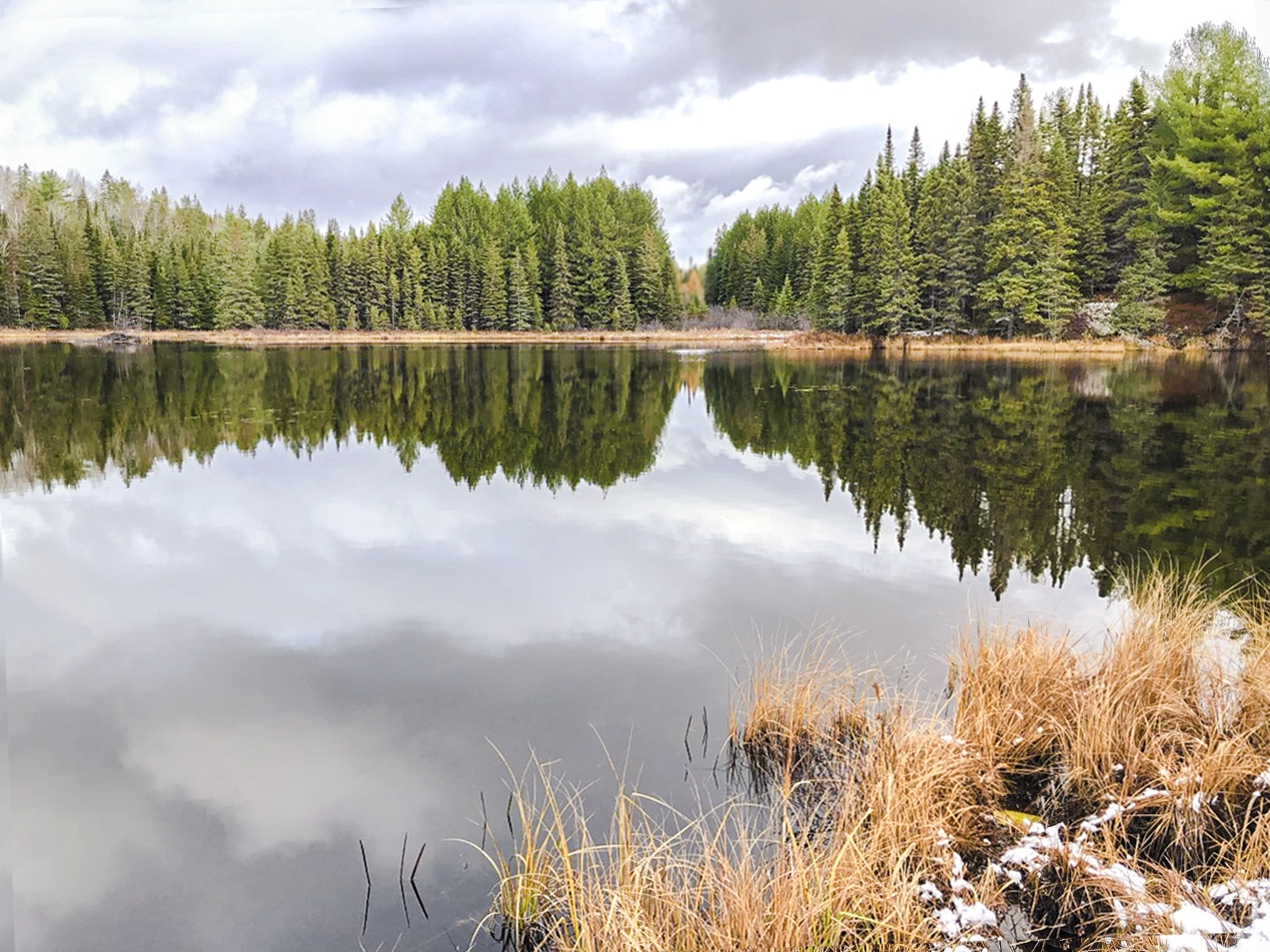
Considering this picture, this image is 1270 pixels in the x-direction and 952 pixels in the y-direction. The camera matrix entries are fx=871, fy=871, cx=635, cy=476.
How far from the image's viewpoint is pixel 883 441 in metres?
13.1

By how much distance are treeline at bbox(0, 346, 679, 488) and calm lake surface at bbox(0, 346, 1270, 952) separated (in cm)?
14

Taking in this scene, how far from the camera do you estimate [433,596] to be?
634cm

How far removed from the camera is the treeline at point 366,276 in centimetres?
5256

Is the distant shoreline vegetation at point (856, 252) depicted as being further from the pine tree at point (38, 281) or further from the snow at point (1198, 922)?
the snow at point (1198, 922)

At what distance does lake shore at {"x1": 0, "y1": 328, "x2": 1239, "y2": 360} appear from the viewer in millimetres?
31875

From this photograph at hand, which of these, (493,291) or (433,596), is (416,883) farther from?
(493,291)

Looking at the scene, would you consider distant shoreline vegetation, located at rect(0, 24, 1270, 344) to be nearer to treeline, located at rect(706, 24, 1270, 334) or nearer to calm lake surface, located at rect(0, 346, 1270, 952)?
treeline, located at rect(706, 24, 1270, 334)

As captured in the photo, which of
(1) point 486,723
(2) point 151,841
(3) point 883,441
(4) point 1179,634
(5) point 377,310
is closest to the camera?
→ (2) point 151,841

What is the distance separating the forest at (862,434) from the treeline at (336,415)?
0.24 ft

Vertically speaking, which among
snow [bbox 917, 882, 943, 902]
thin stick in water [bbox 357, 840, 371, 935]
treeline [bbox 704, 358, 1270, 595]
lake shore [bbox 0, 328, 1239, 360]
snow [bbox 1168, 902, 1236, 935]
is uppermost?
lake shore [bbox 0, 328, 1239, 360]

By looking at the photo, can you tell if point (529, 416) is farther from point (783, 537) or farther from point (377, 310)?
point (377, 310)

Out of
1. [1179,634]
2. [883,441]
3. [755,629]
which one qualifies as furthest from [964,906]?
[883,441]

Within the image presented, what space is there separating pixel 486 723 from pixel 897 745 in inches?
79.5

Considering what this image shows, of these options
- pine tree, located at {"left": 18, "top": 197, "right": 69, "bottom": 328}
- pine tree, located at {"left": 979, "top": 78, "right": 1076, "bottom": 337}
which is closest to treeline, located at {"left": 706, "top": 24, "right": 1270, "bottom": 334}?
pine tree, located at {"left": 979, "top": 78, "right": 1076, "bottom": 337}
